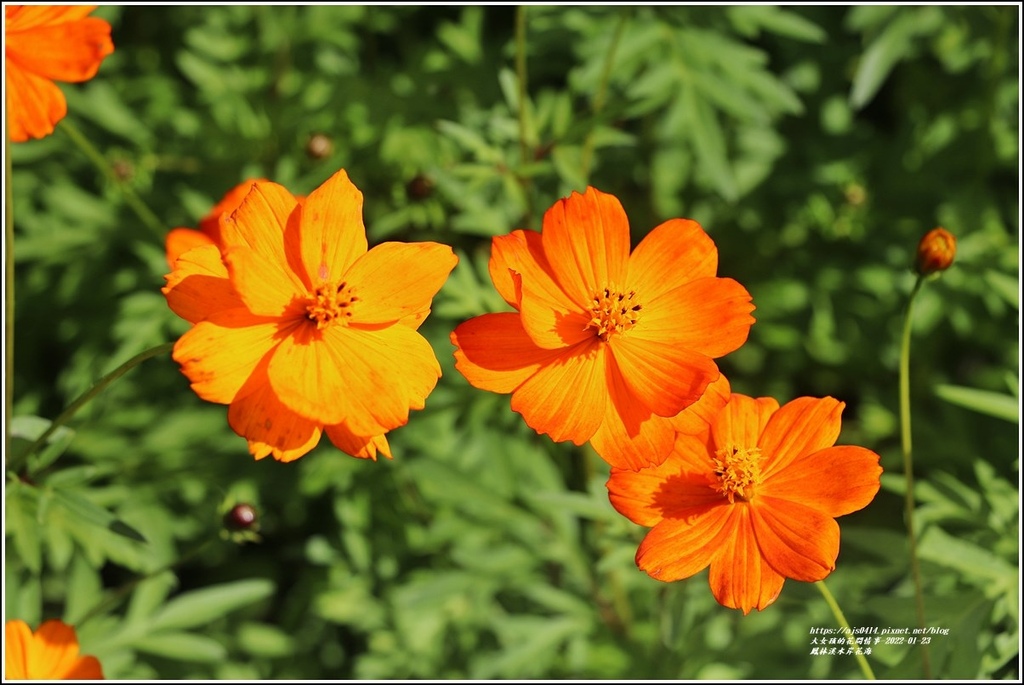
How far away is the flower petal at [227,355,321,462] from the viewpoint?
1343 mm

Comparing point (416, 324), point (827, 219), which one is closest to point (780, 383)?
point (827, 219)

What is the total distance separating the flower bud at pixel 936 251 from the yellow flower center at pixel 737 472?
18.3 inches

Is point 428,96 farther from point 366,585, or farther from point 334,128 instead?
point 366,585

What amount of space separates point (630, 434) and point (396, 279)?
427 mm

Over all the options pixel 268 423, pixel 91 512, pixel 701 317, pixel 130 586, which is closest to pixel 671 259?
pixel 701 317

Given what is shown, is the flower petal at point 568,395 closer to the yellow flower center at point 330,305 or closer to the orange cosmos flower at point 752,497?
the orange cosmos flower at point 752,497

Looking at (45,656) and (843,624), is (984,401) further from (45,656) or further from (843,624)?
(45,656)

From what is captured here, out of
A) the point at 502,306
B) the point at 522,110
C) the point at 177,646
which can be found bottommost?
the point at 177,646

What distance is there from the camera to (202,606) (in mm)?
2176

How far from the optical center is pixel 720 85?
2.41m

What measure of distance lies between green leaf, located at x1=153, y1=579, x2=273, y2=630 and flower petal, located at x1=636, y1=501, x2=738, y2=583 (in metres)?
1.14

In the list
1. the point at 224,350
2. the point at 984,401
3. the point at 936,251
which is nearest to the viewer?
the point at 224,350

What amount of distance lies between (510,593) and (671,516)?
131cm

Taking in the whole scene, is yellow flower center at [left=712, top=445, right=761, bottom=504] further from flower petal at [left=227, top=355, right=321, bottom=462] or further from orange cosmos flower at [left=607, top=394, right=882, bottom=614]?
flower petal at [left=227, top=355, right=321, bottom=462]
